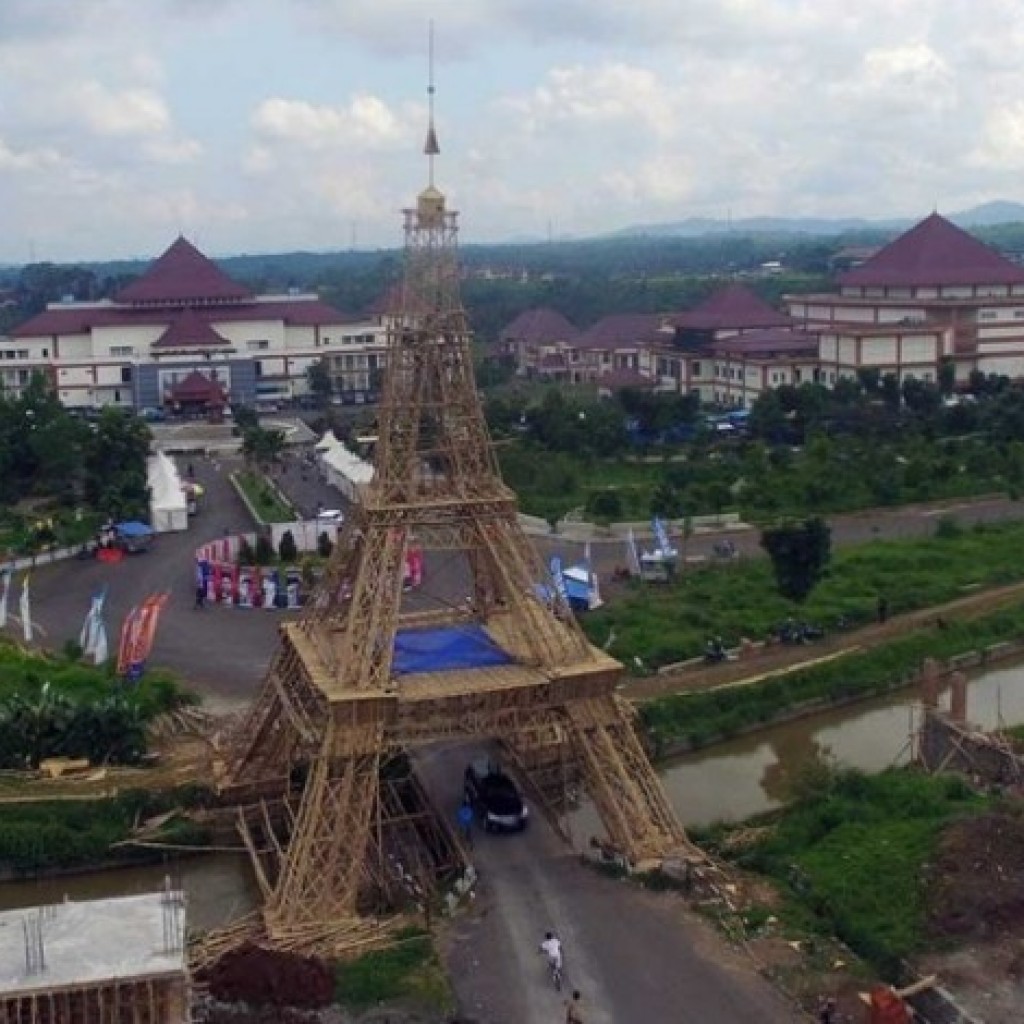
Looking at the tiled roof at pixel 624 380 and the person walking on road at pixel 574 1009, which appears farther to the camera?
the tiled roof at pixel 624 380

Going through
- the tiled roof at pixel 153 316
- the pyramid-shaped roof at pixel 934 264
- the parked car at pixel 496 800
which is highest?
the pyramid-shaped roof at pixel 934 264

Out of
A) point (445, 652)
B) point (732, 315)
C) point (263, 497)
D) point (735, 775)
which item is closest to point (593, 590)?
point (735, 775)

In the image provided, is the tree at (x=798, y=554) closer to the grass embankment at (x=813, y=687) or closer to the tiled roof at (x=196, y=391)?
the grass embankment at (x=813, y=687)

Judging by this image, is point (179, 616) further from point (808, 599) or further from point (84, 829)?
point (808, 599)

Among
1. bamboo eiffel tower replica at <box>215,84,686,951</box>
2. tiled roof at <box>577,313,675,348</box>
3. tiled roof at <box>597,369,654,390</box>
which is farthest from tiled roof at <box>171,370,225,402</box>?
bamboo eiffel tower replica at <box>215,84,686,951</box>

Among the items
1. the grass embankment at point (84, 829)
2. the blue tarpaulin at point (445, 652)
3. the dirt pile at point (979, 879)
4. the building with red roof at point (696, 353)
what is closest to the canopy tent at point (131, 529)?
the grass embankment at point (84, 829)

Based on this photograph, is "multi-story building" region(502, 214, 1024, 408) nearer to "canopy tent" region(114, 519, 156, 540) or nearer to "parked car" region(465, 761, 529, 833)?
"canopy tent" region(114, 519, 156, 540)
